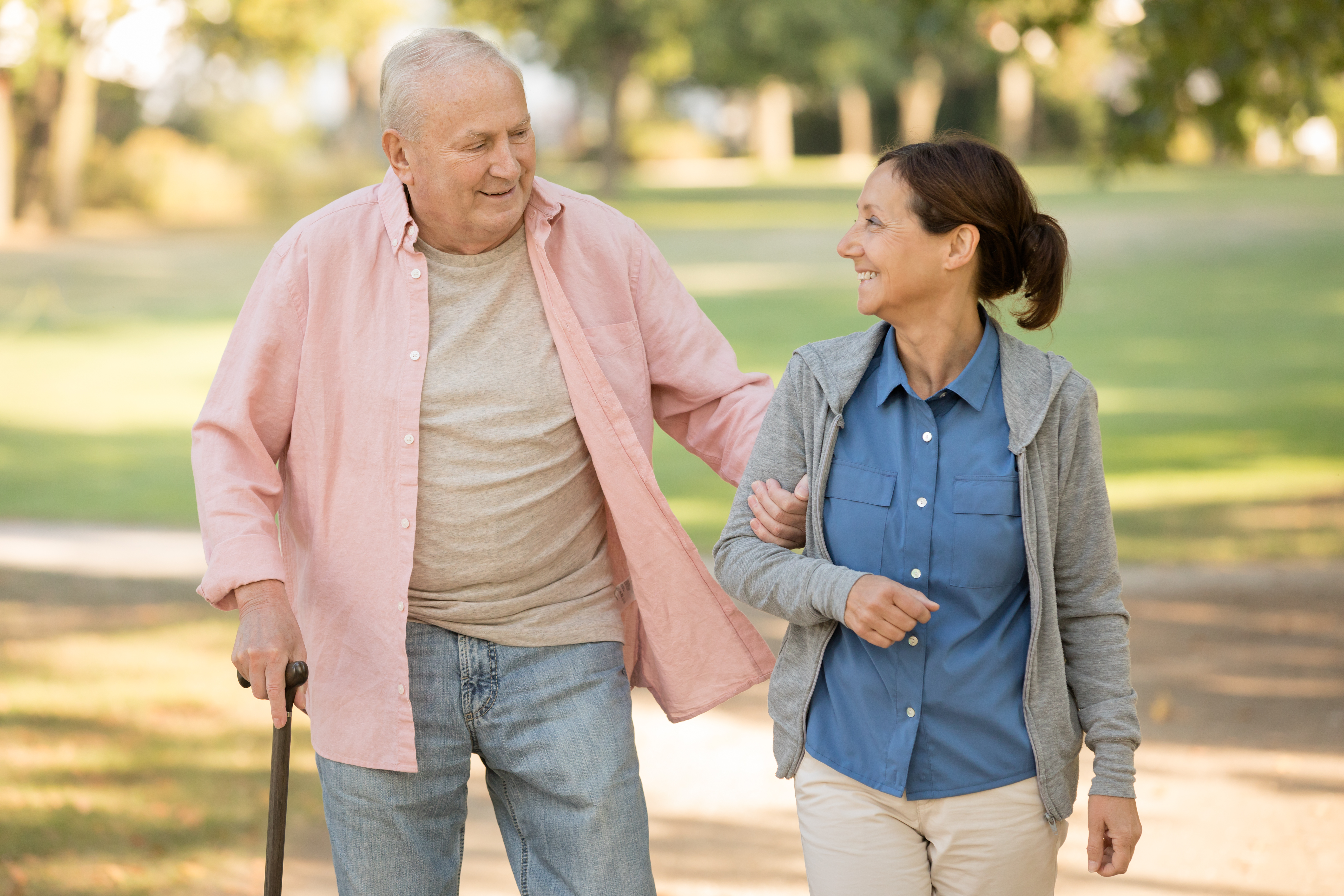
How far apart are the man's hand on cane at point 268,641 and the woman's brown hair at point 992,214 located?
132 cm

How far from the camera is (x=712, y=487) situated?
11.8m

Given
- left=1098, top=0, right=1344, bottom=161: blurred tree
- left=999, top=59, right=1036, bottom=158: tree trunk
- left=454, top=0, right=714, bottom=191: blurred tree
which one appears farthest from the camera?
left=999, top=59, right=1036, bottom=158: tree trunk

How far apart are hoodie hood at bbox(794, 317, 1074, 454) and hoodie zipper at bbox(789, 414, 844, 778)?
0.12 feet

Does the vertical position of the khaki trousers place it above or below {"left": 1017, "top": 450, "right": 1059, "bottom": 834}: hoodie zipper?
below

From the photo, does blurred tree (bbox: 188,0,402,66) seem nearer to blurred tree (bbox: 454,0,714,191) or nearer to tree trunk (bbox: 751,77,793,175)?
blurred tree (bbox: 454,0,714,191)

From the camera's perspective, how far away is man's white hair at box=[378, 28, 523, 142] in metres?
2.76

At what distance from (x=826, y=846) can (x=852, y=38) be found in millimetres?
45219

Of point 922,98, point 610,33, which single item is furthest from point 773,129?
point 610,33

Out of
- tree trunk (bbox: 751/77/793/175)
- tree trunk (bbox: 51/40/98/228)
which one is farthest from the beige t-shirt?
tree trunk (bbox: 751/77/793/175)

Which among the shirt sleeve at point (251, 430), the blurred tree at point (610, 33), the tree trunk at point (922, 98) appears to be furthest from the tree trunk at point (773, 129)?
the shirt sleeve at point (251, 430)

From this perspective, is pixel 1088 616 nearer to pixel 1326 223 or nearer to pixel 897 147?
pixel 897 147

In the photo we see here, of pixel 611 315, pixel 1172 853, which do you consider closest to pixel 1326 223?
pixel 1172 853

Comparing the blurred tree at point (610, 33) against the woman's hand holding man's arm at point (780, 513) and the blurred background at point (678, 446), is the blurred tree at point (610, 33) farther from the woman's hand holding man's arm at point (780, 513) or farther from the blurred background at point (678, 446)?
the woman's hand holding man's arm at point (780, 513)

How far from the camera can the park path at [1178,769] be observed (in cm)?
463
